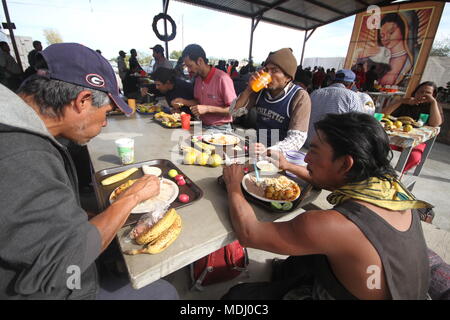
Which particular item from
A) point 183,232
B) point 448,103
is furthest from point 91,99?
point 448,103

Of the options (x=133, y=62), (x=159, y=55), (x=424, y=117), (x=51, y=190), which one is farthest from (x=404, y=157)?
(x=133, y=62)

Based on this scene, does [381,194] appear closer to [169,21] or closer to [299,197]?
[299,197]

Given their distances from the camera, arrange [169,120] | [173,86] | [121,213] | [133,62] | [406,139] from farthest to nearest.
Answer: [133,62] < [173,86] < [406,139] < [169,120] < [121,213]

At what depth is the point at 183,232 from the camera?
102 centimetres

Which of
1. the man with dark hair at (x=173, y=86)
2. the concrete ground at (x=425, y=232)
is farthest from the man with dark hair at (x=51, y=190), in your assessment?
the man with dark hair at (x=173, y=86)

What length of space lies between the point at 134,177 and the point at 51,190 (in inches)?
30.8

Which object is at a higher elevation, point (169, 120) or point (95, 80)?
point (95, 80)

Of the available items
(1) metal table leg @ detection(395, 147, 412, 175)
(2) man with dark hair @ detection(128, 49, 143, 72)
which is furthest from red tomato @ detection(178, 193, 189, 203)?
(2) man with dark hair @ detection(128, 49, 143, 72)

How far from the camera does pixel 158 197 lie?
1.25 m

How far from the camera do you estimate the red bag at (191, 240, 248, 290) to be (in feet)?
5.98

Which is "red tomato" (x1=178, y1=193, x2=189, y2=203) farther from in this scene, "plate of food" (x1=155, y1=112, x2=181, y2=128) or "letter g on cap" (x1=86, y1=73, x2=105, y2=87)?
"plate of food" (x1=155, y1=112, x2=181, y2=128)

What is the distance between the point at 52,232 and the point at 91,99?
665mm

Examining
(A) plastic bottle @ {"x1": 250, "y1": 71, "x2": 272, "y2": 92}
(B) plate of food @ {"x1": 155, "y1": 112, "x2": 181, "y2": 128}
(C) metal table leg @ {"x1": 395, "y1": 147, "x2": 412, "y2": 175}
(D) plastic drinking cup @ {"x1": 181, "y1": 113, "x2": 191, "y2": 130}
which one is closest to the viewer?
(A) plastic bottle @ {"x1": 250, "y1": 71, "x2": 272, "y2": 92}

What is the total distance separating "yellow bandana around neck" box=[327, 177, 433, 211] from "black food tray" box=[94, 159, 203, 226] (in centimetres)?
83
